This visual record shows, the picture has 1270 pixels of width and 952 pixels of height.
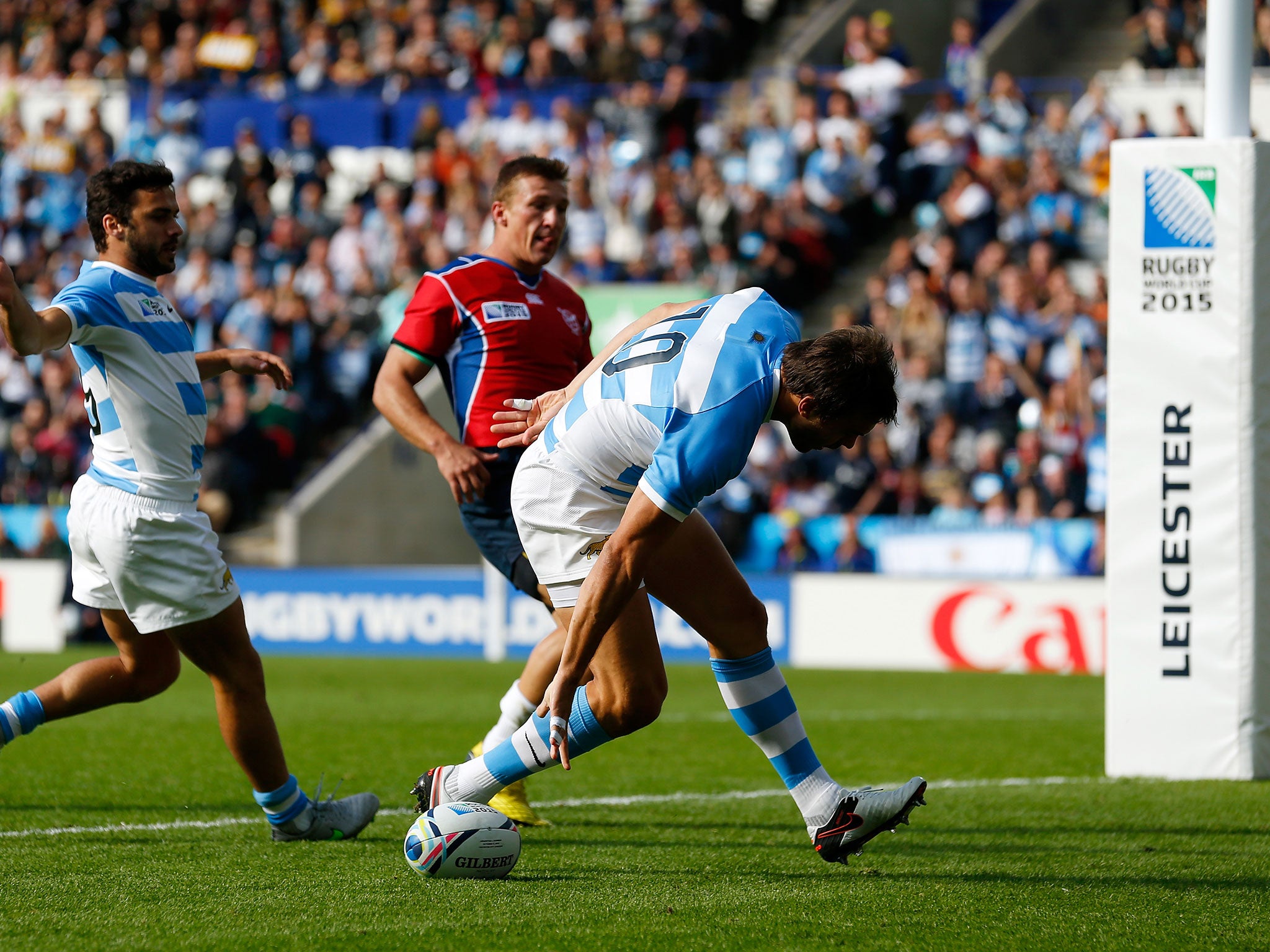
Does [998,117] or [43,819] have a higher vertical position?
[998,117]

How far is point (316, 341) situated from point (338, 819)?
1377 centimetres

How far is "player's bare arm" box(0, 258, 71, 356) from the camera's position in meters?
4.68

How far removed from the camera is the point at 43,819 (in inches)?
240

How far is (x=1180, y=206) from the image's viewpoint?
7.46 m

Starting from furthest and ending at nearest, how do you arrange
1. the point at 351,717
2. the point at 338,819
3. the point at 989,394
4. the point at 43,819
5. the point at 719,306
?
the point at 989,394 → the point at 351,717 → the point at 43,819 → the point at 338,819 → the point at 719,306

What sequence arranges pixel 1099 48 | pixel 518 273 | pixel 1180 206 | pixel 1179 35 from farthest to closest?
pixel 1099 48 < pixel 1179 35 < pixel 1180 206 < pixel 518 273

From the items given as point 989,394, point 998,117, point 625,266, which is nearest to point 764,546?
point 989,394

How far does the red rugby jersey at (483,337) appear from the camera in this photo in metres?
6.39

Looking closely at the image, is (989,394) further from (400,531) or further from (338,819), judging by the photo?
(338,819)

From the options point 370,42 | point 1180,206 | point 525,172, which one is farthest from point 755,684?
point 370,42

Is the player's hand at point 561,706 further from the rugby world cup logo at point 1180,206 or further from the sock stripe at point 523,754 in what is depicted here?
the rugby world cup logo at point 1180,206

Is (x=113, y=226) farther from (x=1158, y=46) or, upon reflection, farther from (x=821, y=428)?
(x=1158, y=46)

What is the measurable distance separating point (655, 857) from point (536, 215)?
259cm

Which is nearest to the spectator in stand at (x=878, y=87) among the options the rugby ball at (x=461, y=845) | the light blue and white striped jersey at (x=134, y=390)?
the light blue and white striped jersey at (x=134, y=390)
